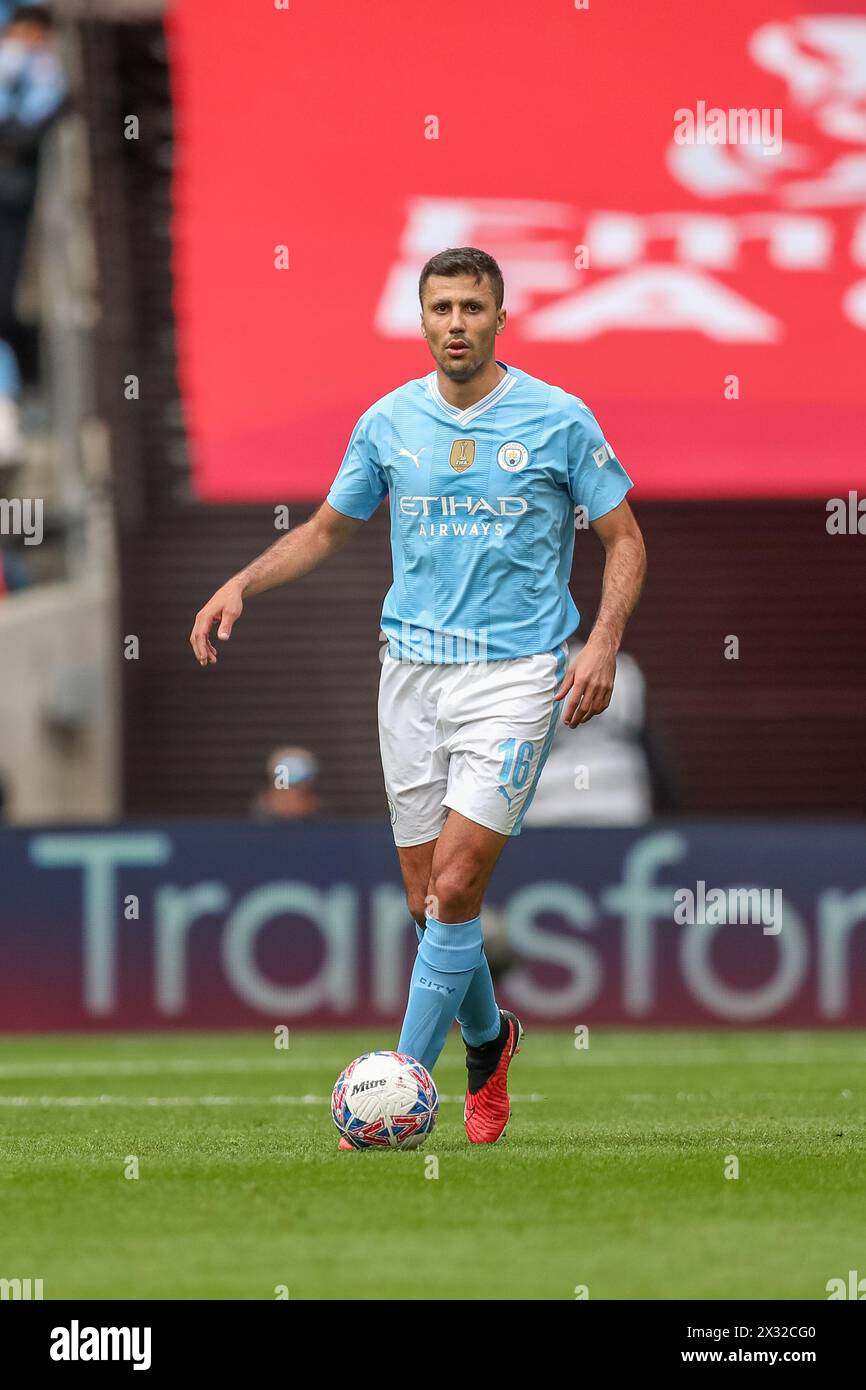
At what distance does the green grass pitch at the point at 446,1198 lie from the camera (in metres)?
5.06

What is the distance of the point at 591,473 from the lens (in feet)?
23.0

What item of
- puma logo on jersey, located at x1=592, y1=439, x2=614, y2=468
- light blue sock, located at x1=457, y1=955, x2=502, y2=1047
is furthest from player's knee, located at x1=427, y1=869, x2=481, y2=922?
puma logo on jersey, located at x1=592, y1=439, x2=614, y2=468

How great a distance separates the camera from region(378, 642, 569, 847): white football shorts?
22.7 feet

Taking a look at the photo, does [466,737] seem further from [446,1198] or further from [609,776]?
[609,776]

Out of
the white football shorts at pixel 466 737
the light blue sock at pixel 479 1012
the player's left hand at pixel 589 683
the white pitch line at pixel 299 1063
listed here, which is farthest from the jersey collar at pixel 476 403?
the white pitch line at pixel 299 1063

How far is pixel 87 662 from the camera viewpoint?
61.3 ft

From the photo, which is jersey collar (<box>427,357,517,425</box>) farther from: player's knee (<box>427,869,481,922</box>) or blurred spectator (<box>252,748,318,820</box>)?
blurred spectator (<box>252,748,318,820</box>)

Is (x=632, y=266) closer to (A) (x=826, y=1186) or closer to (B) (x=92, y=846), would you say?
(B) (x=92, y=846)

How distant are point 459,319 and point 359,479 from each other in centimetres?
64

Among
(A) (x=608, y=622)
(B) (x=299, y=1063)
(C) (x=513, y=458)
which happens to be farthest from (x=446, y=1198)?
(B) (x=299, y=1063)

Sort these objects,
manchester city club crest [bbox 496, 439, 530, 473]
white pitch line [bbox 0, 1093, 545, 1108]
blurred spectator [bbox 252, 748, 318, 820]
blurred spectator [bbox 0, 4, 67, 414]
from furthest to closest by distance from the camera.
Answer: blurred spectator [bbox 0, 4, 67, 414]
blurred spectator [bbox 252, 748, 318, 820]
white pitch line [bbox 0, 1093, 545, 1108]
manchester city club crest [bbox 496, 439, 530, 473]

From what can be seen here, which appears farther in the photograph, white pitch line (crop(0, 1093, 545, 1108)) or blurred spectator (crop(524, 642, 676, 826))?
blurred spectator (crop(524, 642, 676, 826))
